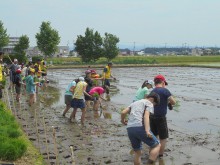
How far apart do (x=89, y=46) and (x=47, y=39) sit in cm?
637

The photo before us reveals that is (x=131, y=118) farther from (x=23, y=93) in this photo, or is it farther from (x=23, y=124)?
(x=23, y=93)

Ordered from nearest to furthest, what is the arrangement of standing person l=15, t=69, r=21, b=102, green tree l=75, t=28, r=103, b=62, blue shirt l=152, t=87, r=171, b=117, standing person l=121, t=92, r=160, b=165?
1. standing person l=121, t=92, r=160, b=165
2. blue shirt l=152, t=87, r=171, b=117
3. standing person l=15, t=69, r=21, b=102
4. green tree l=75, t=28, r=103, b=62

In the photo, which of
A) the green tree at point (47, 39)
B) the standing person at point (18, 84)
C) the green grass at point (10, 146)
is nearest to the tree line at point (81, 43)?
the green tree at point (47, 39)

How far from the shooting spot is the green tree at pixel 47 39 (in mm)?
53656

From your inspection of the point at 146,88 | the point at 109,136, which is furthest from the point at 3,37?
the point at 146,88

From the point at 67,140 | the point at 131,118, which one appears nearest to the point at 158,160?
the point at 131,118

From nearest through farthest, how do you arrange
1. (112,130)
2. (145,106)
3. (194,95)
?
(145,106)
(112,130)
(194,95)

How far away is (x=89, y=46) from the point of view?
56000 mm

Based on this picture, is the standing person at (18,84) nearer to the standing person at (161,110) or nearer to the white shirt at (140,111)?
the standing person at (161,110)

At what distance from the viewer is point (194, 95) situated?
65.0 feet

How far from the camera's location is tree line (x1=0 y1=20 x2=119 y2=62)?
5372 cm

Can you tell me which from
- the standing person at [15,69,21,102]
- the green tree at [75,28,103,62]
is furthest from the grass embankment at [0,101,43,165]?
the green tree at [75,28,103,62]

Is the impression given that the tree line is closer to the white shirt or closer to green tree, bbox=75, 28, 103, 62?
green tree, bbox=75, 28, 103, 62

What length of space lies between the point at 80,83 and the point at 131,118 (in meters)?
5.15
